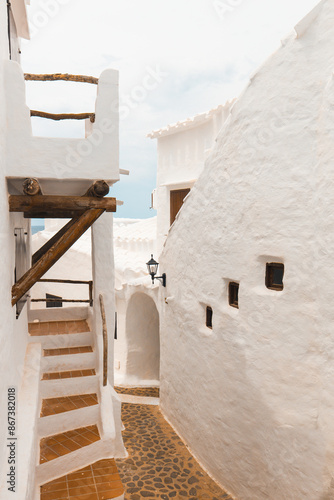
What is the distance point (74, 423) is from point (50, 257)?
2809mm

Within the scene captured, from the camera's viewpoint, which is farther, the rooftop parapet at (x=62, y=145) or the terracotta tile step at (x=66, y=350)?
the terracotta tile step at (x=66, y=350)

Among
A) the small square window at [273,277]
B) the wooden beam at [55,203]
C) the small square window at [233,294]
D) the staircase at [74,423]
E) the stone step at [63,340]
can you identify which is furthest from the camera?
the stone step at [63,340]

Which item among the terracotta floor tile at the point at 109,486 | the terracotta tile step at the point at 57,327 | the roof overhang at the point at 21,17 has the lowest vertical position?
the terracotta floor tile at the point at 109,486

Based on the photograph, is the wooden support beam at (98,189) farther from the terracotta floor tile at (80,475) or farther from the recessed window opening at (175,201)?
the recessed window opening at (175,201)

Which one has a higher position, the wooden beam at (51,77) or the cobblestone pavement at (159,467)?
the wooden beam at (51,77)

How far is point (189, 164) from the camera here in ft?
36.0

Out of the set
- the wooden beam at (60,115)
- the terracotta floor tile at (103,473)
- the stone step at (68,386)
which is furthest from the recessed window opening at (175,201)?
the terracotta floor tile at (103,473)

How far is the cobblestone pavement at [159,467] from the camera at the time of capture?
604cm

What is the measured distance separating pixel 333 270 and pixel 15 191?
3913mm

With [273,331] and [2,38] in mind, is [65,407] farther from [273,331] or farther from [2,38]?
[2,38]

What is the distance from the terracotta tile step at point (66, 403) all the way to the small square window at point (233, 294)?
2.71 metres

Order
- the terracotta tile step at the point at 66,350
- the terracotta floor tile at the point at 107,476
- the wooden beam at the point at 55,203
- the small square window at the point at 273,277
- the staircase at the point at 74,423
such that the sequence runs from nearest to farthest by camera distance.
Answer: the wooden beam at the point at 55,203 → the staircase at the point at 74,423 → the terracotta floor tile at the point at 107,476 → the small square window at the point at 273,277 → the terracotta tile step at the point at 66,350

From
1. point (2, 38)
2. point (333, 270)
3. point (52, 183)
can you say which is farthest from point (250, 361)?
point (2, 38)

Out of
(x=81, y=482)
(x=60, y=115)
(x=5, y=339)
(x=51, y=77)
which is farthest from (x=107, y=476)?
(x=51, y=77)
